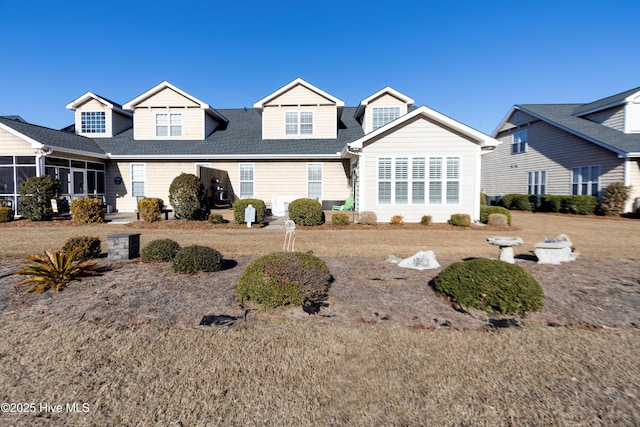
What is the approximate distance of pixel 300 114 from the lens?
62.3 ft

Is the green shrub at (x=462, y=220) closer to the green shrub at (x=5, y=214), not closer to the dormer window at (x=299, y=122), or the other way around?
the dormer window at (x=299, y=122)

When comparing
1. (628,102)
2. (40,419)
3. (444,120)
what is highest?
(628,102)

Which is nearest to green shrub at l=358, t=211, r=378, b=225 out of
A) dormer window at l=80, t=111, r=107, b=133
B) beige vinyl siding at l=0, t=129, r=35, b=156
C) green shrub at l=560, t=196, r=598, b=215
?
green shrub at l=560, t=196, r=598, b=215

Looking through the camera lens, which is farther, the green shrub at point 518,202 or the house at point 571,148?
the green shrub at point 518,202

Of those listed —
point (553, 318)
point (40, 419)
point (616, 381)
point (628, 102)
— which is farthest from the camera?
point (628, 102)

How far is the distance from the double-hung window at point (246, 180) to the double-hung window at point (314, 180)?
3252mm

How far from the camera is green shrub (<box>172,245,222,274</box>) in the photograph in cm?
572

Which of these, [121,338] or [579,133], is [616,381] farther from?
[579,133]

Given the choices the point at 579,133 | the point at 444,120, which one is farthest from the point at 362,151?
the point at 579,133

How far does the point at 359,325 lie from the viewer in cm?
384

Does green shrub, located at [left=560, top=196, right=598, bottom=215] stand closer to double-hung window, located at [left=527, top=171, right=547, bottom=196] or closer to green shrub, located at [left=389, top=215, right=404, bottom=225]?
double-hung window, located at [left=527, top=171, right=547, bottom=196]

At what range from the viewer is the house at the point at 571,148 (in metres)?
17.0

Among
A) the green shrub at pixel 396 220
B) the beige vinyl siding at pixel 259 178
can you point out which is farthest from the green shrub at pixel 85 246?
the beige vinyl siding at pixel 259 178

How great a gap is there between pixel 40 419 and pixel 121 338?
1202 millimetres
